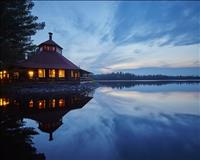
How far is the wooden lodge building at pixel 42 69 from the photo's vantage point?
3353cm

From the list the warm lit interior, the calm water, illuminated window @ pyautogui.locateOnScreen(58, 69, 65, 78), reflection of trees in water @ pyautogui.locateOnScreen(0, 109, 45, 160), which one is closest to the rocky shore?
illuminated window @ pyautogui.locateOnScreen(58, 69, 65, 78)

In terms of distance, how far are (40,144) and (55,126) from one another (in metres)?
2.78

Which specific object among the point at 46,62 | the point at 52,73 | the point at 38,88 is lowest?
the point at 38,88

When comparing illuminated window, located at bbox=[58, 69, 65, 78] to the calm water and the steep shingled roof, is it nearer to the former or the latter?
the steep shingled roof

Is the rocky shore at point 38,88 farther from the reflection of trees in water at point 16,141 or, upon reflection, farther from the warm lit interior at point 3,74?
the reflection of trees in water at point 16,141

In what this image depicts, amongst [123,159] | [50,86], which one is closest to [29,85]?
[50,86]

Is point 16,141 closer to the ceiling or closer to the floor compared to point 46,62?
closer to the floor

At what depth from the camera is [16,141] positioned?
777 cm

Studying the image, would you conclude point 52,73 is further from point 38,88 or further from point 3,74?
point 3,74

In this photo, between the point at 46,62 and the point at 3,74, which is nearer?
the point at 3,74

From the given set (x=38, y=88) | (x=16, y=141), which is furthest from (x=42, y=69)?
(x=16, y=141)

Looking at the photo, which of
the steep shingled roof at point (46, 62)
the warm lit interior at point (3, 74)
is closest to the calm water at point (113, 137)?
the steep shingled roof at point (46, 62)

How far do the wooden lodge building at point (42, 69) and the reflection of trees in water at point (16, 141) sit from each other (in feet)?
77.9

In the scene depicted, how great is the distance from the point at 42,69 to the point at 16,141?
28.4 m
